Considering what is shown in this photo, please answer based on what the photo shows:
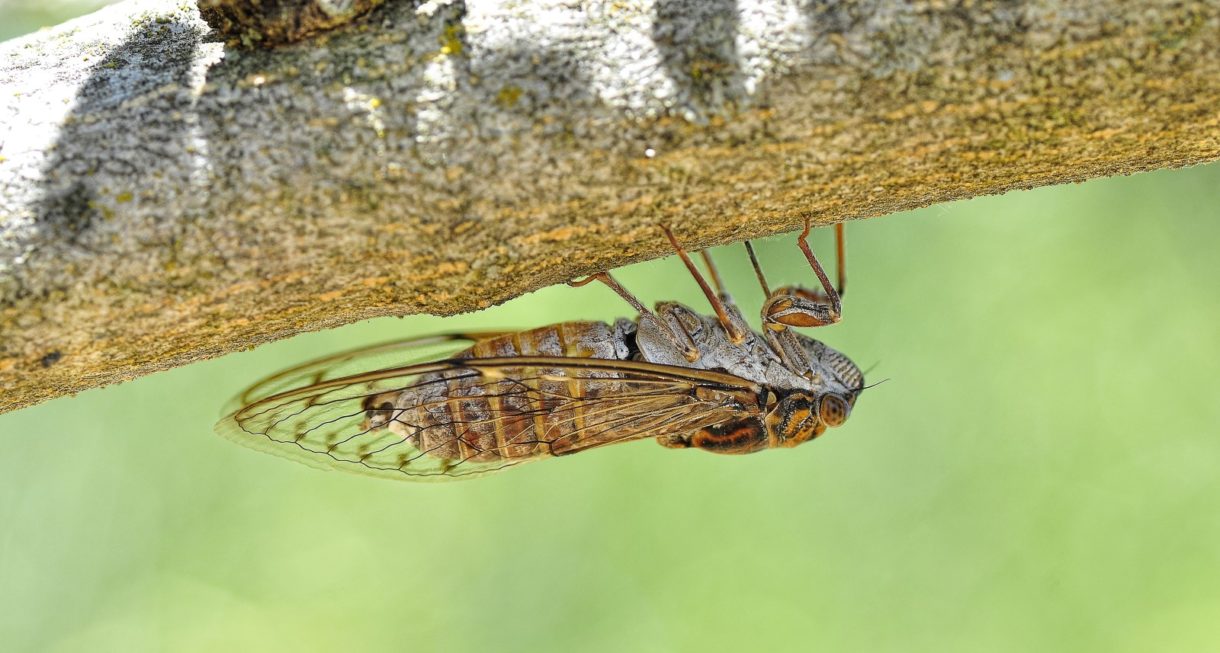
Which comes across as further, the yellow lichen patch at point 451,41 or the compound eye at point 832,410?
the compound eye at point 832,410

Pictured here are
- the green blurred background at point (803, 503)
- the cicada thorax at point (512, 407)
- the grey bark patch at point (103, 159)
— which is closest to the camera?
the grey bark patch at point (103, 159)

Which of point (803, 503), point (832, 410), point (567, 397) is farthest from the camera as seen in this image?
point (803, 503)

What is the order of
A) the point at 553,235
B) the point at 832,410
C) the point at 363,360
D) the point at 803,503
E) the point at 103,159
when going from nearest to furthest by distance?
the point at 103,159 < the point at 553,235 < the point at 363,360 < the point at 832,410 < the point at 803,503

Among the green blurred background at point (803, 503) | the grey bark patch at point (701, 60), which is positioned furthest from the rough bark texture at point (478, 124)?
the green blurred background at point (803, 503)

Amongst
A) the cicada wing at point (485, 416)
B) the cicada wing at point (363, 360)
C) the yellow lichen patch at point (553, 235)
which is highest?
the cicada wing at point (363, 360)

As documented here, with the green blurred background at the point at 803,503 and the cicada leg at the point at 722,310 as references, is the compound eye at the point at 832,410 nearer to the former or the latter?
the cicada leg at the point at 722,310

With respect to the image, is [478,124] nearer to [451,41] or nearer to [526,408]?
[451,41]

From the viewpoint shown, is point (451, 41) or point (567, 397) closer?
point (451, 41)

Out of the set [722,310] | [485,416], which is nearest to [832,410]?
[722,310]
